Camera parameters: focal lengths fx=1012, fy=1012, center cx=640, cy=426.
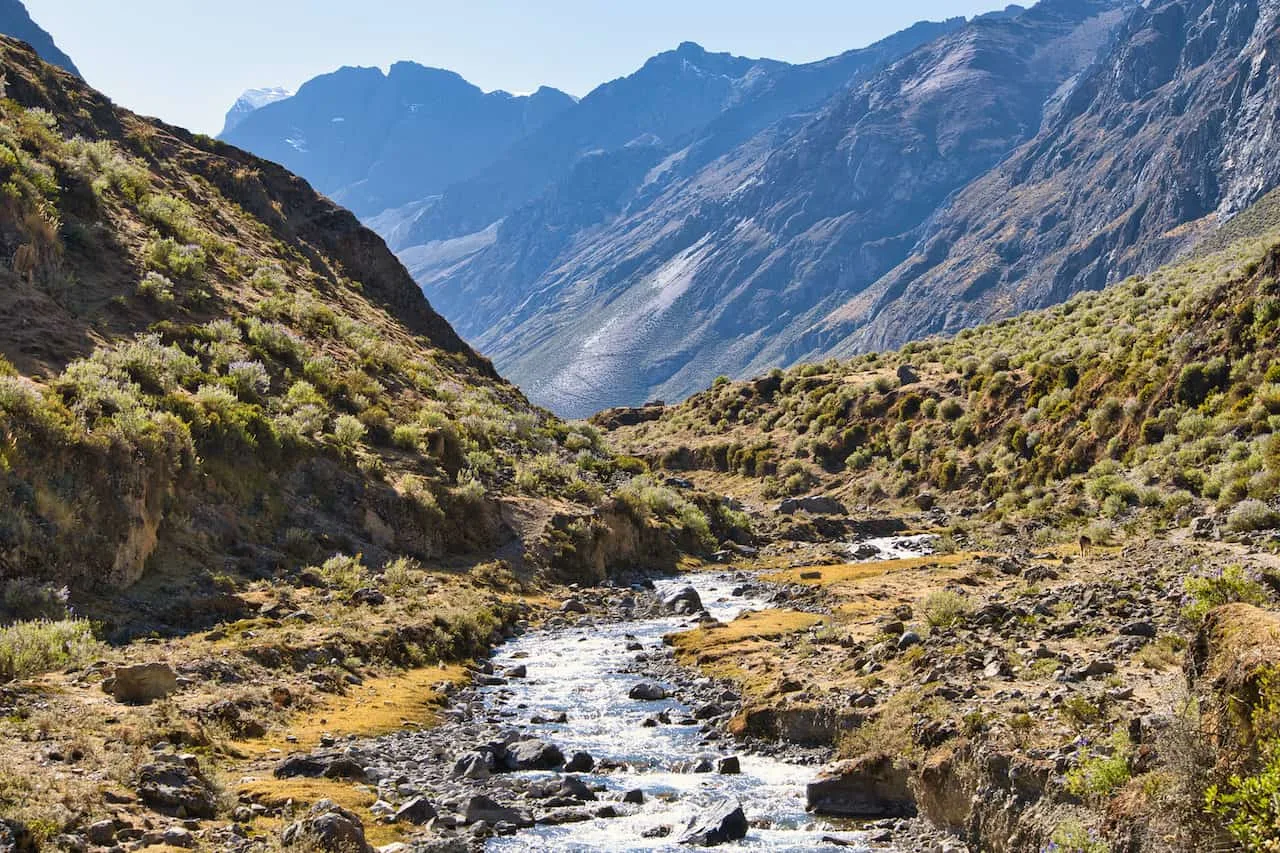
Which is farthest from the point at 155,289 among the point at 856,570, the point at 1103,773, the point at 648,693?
the point at 1103,773

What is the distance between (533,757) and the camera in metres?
16.9

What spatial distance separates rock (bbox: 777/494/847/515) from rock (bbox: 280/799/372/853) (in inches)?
1880

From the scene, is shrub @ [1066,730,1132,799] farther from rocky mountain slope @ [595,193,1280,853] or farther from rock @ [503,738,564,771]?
→ rock @ [503,738,564,771]

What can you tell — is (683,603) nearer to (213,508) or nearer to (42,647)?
(213,508)

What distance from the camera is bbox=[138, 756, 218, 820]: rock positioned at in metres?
12.4

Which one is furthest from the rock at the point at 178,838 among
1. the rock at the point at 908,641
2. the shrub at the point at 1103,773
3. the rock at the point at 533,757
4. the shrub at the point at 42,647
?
the rock at the point at 908,641

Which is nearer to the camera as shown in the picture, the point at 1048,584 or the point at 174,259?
the point at 1048,584

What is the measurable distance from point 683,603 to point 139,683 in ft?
60.8

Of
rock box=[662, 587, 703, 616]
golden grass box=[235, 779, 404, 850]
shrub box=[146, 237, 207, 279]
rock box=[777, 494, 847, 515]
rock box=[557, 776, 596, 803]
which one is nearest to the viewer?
golden grass box=[235, 779, 404, 850]

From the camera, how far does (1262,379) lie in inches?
1435

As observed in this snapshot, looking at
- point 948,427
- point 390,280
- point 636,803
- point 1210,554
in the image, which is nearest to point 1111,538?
point 1210,554

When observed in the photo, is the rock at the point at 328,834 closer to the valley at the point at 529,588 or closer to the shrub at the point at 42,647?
the valley at the point at 529,588

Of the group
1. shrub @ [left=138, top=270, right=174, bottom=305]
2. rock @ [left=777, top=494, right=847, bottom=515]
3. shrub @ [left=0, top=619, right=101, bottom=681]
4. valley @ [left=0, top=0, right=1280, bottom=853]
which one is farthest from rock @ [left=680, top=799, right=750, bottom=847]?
rock @ [left=777, top=494, right=847, bottom=515]

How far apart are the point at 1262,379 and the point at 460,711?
31.4 metres
